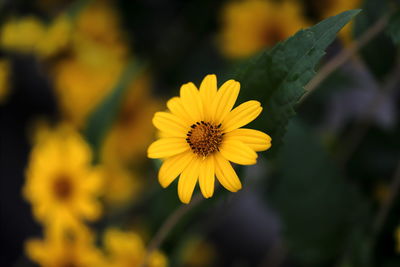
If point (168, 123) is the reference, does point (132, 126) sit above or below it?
above

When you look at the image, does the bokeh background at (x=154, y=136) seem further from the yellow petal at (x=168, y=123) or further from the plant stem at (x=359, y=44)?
the yellow petal at (x=168, y=123)

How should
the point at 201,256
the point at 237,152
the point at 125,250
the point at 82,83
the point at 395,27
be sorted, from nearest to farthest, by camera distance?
the point at 237,152 < the point at 395,27 < the point at 125,250 < the point at 82,83 < the point at 201,256

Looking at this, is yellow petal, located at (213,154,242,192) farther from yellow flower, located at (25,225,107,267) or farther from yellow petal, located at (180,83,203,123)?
yellow flower, located at (25,225,107,267)

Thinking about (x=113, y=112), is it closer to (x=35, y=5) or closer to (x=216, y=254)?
(x=35, y=5)

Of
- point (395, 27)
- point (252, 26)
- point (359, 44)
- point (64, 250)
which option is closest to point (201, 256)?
point (64, 250)

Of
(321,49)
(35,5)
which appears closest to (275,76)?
(321,49)

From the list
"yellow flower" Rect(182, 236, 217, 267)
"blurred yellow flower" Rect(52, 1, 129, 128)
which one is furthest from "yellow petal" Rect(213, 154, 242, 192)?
"yellow flower" Rect(182, 236, 217, 267)

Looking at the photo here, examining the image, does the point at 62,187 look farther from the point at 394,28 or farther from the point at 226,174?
the point at 394,28
